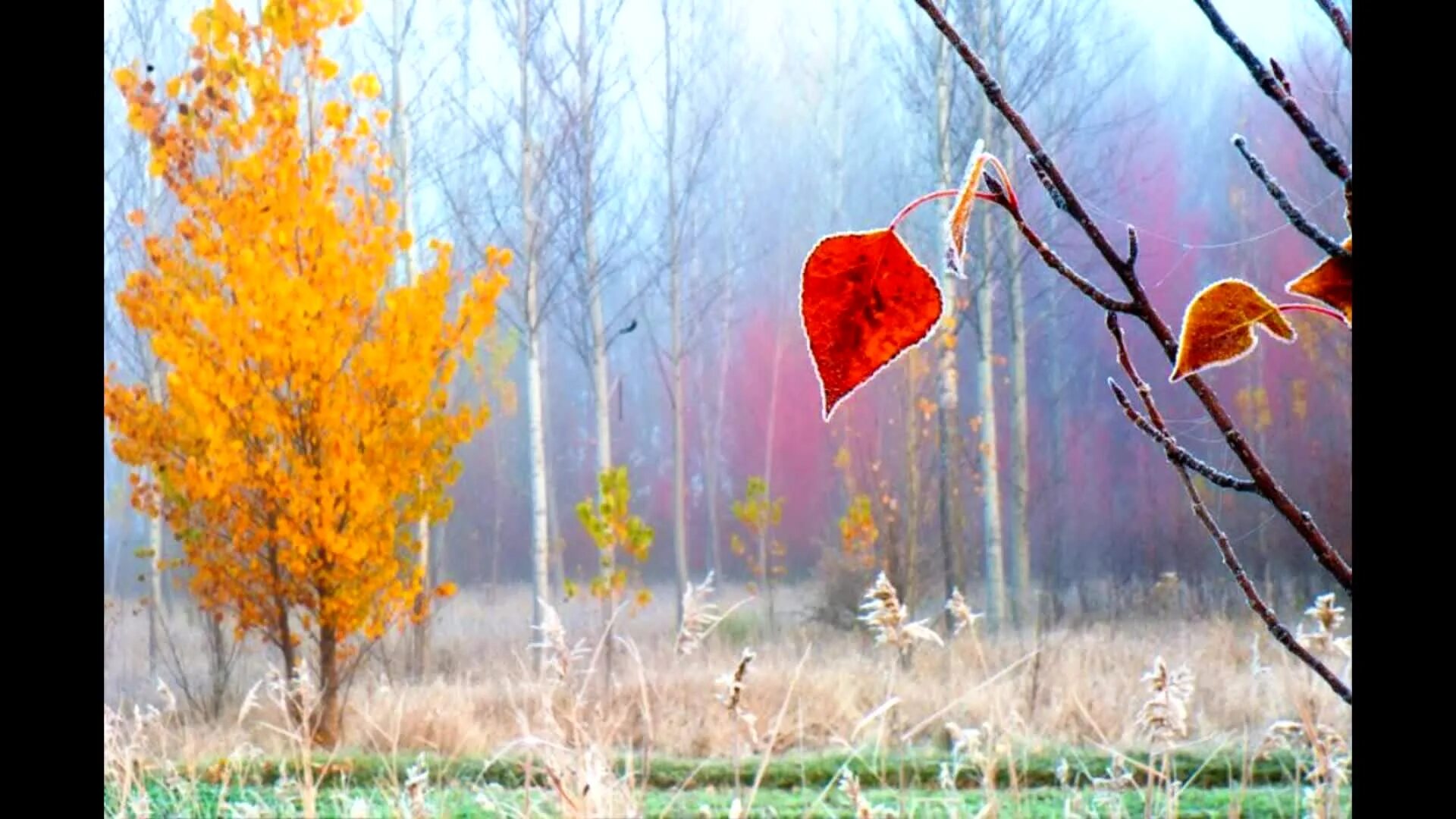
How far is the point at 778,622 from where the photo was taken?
13.4 feet

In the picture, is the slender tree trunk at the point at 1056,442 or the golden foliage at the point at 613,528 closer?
the golden foliage at the point at 613,528

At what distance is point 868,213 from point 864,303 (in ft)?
15.0

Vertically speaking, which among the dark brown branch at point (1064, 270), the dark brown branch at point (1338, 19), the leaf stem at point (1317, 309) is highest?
the dark brown branch at point (1338, 19)

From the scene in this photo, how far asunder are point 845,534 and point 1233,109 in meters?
1.65

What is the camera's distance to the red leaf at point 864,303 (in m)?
0.18

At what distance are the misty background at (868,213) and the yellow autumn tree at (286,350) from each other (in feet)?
1.41

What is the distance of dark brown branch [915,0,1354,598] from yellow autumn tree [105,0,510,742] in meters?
2.27

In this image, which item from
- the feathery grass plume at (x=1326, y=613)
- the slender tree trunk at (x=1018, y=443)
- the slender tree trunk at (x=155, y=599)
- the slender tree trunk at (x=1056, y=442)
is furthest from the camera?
the slender tree trunk at (x=1056, y=442)

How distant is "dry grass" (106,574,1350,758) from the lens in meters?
2.65

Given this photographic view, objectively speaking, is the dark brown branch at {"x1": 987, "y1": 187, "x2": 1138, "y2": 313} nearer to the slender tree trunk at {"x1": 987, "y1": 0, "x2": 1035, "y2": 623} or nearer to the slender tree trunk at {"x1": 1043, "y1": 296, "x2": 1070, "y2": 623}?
the slender tree trunk at {"x1": 987, "y1": 0, "x2": 1035, "y2": 623}

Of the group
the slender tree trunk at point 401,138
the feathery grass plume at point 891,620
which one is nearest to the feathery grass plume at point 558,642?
the feathery grass plume at point 891,620

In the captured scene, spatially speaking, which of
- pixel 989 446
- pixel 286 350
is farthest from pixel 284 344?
pixel 989 446

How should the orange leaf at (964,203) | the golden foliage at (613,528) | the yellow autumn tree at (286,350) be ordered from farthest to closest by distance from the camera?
the golden foliage at (613,528), the yellow autumn tree at (286,350), the orange leaf at (964,203)

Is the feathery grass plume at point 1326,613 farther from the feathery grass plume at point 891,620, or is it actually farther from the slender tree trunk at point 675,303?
the slender tree trunk at point 675,303
